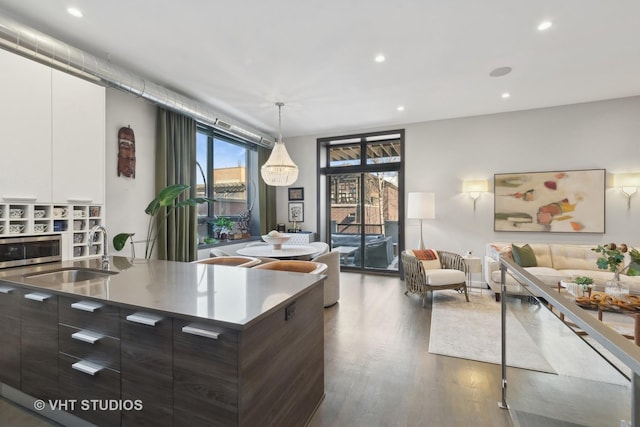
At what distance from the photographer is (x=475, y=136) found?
5324mm

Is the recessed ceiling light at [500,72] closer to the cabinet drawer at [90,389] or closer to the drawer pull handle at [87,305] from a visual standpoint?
the drawer pull handle at [87,305]

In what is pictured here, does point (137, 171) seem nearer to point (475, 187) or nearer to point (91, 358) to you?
point (91, 358)

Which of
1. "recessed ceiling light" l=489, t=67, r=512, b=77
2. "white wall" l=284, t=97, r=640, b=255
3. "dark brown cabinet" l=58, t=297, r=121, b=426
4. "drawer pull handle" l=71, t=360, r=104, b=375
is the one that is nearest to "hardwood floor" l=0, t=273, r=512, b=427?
"dark brown cabinet" l=58, t=297, r=121, b=426

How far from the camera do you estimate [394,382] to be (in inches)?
89.4

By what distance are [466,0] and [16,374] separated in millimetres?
4218

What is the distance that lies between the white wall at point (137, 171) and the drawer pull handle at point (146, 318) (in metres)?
2.76

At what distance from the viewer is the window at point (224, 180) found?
521 centimetres

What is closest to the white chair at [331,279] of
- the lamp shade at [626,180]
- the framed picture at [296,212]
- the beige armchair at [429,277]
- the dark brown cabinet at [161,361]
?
the beige armchair at [429,277]

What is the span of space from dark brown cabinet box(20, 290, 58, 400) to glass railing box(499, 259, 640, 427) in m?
2.51

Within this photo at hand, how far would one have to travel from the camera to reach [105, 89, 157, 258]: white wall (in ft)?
11.6

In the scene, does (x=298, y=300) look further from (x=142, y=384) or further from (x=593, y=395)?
(x=593, y=395)

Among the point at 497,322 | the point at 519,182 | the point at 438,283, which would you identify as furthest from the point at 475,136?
the point at 497,322

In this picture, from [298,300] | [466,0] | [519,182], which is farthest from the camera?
[519,182]

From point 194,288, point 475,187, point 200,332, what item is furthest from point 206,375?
point 475,187
